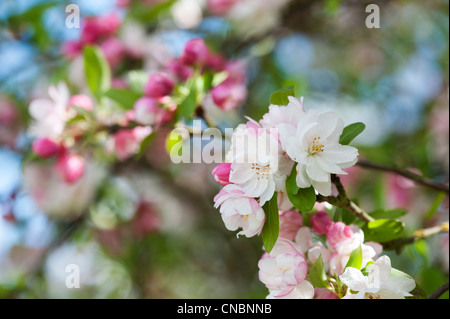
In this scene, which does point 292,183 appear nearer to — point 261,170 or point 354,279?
point 261,170

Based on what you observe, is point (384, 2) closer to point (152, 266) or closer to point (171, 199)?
point (171, 199)

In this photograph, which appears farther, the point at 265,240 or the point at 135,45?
the point at 135,45

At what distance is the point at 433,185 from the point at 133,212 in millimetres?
1295

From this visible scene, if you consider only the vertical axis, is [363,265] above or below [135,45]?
below

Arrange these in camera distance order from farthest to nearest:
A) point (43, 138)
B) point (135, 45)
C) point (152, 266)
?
1. point (152, 266)
2. point (135, 45)
3. point (43, 138)

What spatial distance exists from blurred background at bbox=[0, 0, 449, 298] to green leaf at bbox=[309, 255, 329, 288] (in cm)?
64

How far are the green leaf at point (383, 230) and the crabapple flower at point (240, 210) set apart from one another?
8.4 inches

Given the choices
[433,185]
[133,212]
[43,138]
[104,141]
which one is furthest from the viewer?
[133,212]

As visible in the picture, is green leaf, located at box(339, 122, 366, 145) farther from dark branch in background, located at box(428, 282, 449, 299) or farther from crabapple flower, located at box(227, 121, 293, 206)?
dark branch in background, located at box(428, 282, 449, 299)

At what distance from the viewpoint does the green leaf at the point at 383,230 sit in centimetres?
80

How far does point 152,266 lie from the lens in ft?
7.34

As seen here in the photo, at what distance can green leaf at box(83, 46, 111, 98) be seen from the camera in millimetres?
1284

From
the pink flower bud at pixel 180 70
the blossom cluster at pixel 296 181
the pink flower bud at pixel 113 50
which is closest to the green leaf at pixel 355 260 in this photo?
the blossom cluster at pixel 296 181
